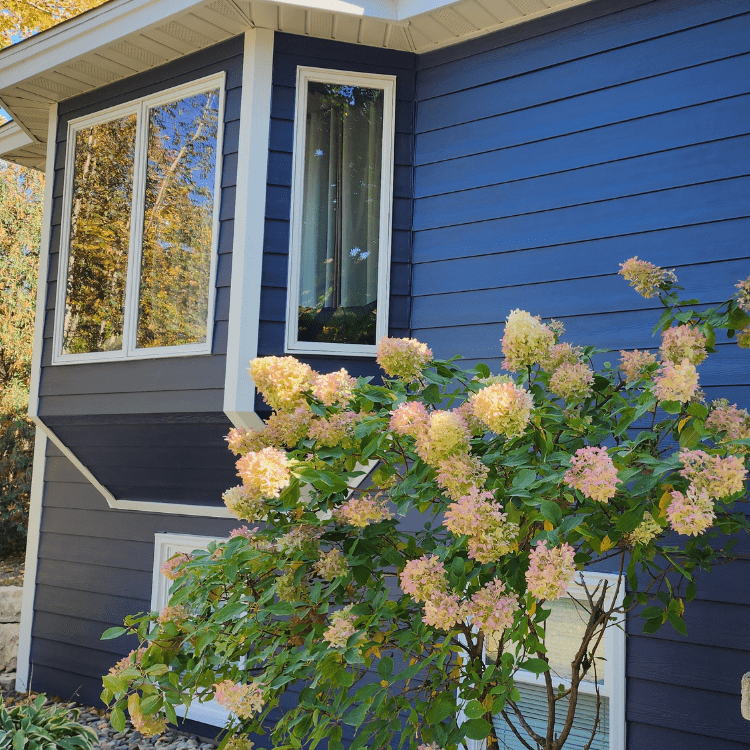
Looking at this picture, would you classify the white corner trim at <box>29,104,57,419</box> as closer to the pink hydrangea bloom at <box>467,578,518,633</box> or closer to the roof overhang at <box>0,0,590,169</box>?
the roof overhang at <box>0,0,590,169</box>

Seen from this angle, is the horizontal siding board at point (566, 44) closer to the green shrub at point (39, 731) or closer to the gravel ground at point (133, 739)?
the green shrub at point (39, 731)

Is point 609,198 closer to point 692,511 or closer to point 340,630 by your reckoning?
point 692,511

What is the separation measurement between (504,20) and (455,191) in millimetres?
865

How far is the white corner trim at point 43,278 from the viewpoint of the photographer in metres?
4.50

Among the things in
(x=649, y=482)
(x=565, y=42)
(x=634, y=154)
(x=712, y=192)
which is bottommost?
(x=649, y=482)

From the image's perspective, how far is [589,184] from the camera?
3.41 metres

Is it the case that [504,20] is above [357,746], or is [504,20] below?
above

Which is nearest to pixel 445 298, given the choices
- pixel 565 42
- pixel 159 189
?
pixel 565 42

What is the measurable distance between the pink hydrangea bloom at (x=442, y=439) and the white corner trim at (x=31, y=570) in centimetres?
406

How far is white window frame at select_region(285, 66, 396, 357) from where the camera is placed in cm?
372

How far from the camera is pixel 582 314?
11.1ft

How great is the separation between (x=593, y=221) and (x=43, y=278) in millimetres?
3365

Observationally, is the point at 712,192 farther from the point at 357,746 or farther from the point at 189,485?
the point at 189,485

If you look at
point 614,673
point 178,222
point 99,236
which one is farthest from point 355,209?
point 614,673
